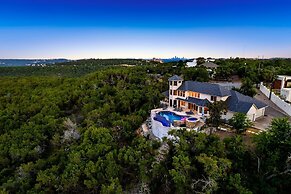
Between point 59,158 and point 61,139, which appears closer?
point 59,158

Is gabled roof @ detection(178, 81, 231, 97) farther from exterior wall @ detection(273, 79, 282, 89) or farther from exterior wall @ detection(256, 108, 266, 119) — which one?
exterior wall @ detection(273, 79, 282, 89)

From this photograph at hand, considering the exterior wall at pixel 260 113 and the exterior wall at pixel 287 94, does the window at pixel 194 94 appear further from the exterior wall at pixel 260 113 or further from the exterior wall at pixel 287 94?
the exterior wall at pixel 287 94

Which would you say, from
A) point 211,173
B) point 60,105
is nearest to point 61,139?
point 60,105

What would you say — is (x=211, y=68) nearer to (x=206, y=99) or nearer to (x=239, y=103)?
(x=206, y=99)

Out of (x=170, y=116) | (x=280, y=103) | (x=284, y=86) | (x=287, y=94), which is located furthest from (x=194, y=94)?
(x=284, y=86)

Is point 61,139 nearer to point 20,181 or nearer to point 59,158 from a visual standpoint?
point 59,158

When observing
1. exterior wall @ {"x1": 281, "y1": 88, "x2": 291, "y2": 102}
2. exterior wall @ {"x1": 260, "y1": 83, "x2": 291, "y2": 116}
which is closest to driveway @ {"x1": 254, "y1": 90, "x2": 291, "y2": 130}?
exterior wall @ {"x1": 260, "y1": 83, "x2": 291, "y2": 116}
